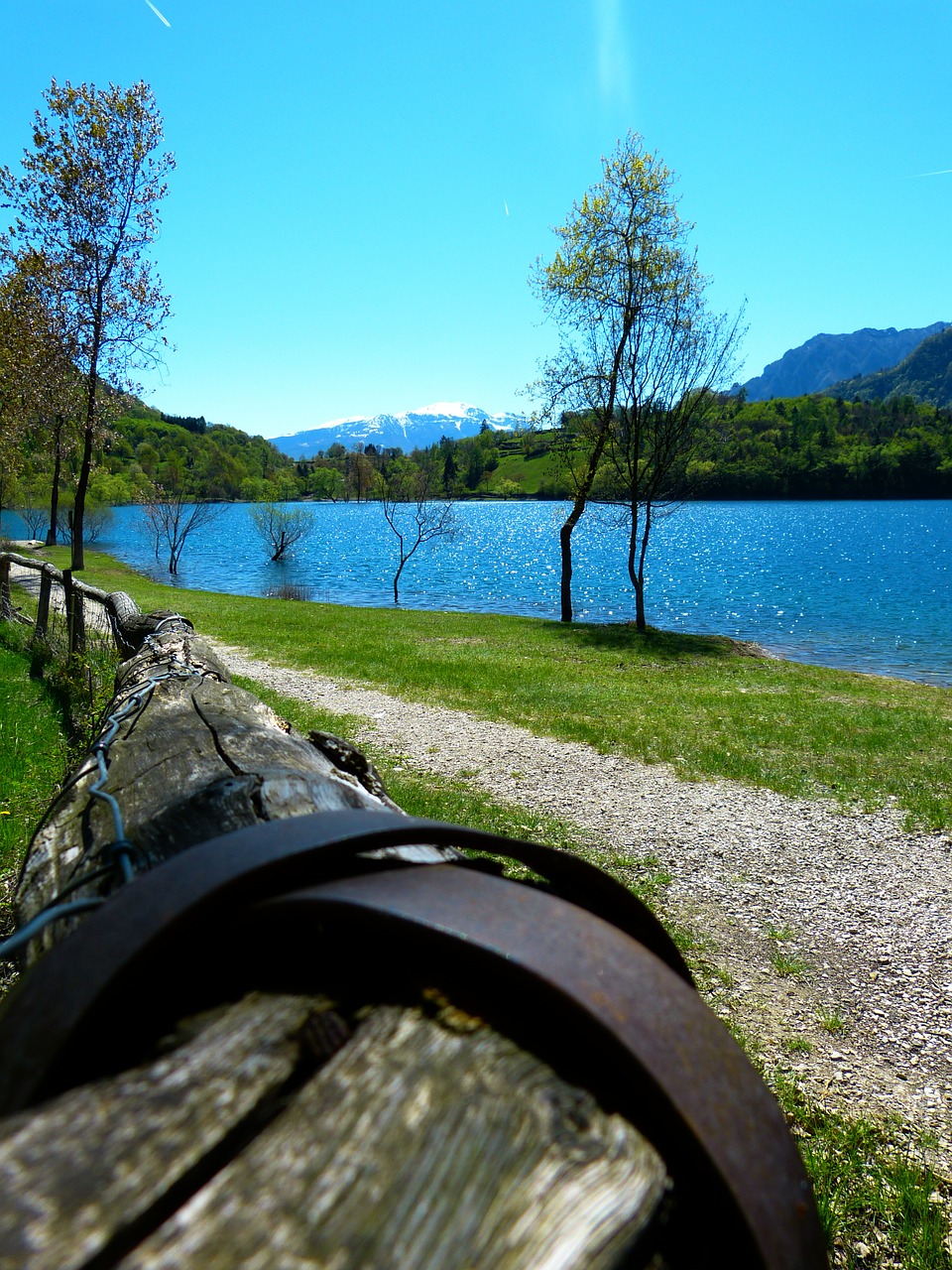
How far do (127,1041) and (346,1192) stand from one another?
13.1 inches

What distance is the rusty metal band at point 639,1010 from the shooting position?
0.77 m

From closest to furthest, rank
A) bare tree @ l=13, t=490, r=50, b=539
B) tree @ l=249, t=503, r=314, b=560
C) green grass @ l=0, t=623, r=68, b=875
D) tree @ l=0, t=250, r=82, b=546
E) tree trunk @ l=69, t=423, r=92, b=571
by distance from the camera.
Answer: green grass @ l=0, t=623, r=68, b=875, tree @ l=0, t=250, r=82, b=546, tree trunk @ l=69, t=423, r=92, b=571, bare tree @ l=13, t=490, r=50, b=539, tree @ l=249, t=503, r=314, b=560

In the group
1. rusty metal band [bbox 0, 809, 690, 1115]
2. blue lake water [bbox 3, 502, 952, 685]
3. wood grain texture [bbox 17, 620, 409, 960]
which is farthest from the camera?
blue lake water [bbox 3, 502, 952, 685]

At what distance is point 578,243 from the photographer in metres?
20.5

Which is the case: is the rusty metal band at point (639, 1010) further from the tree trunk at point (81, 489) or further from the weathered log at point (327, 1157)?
the tree trunk at point (81, 489)

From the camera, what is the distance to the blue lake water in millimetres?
27453

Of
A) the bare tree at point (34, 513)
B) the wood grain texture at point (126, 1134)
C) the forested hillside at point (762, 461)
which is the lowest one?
the wood grain texture at point (126, 1134)

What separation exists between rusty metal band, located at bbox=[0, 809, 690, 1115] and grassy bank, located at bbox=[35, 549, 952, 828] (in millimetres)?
7978

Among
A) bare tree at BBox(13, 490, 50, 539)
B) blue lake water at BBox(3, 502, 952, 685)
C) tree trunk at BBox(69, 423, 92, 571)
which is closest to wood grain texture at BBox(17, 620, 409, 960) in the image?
blue lake water at BBox(3, 502, 952, 685)

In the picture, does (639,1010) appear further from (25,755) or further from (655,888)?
(25,755)

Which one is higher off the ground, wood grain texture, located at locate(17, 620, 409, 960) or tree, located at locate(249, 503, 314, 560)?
tree, located at locate(249, 503, 314, 560)

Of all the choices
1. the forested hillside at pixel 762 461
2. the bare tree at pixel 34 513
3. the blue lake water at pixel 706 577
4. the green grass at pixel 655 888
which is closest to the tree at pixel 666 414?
the blue lake water at pixel 706 577

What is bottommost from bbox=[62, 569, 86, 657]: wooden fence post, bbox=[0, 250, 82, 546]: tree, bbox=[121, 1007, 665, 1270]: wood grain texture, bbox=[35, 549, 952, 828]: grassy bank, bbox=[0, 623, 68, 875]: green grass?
bbox=[35, 549, 952, 828]: grassy bank

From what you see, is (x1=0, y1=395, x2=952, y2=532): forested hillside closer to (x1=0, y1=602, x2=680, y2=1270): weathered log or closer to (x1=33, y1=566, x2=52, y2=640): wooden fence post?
(x1=33, y1=566, x2=52, y2=640): wooden fence post
